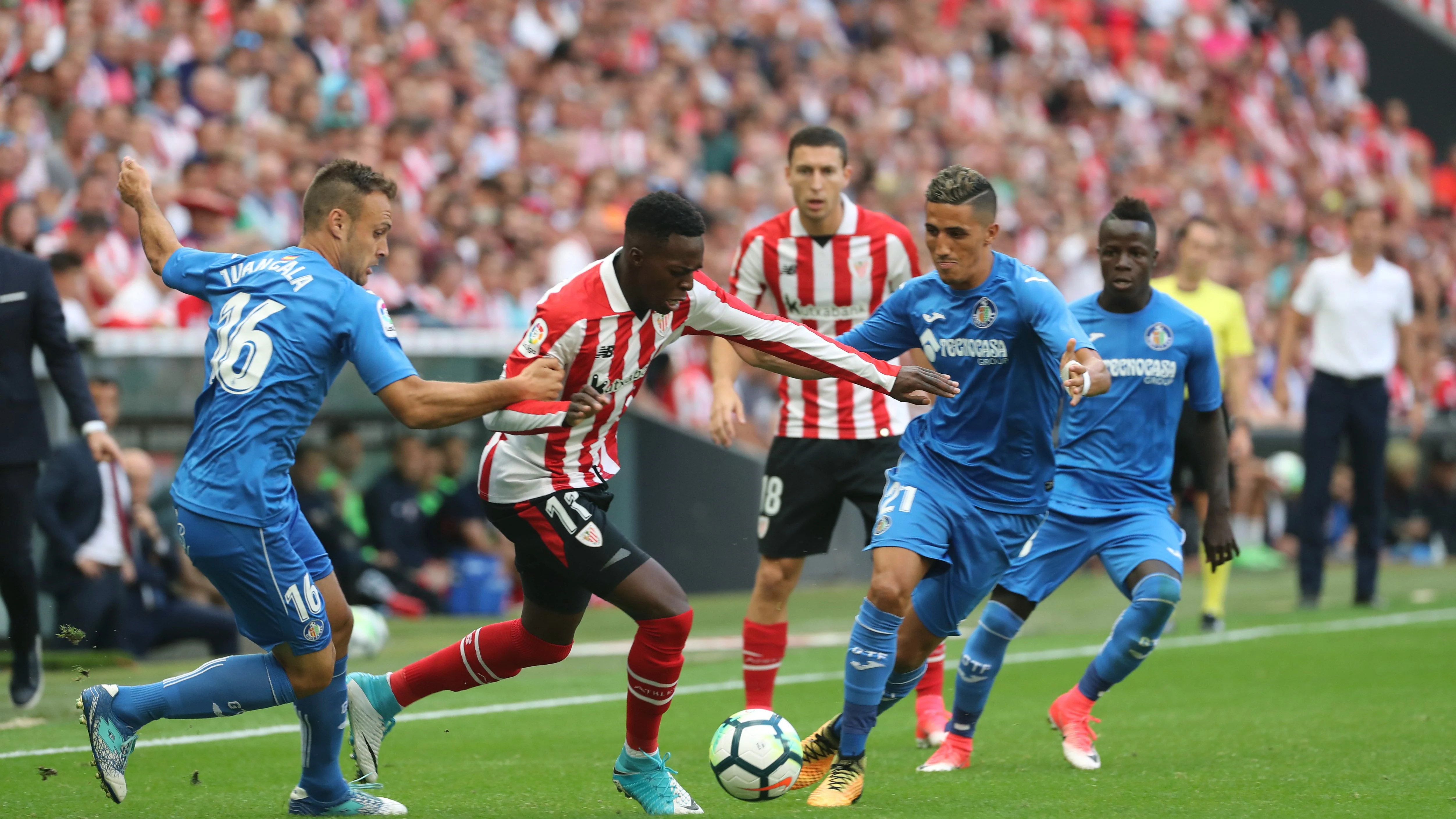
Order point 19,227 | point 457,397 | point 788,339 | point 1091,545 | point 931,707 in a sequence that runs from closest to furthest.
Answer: point 457,397 < point 788,339 < point 1091,545 < point 931,707 < point 19,227

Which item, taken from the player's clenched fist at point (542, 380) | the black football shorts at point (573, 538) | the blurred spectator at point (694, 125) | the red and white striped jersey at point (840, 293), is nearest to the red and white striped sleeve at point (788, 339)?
the black football shorts at point (573, 538)

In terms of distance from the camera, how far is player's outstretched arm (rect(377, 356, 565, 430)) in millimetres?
4871

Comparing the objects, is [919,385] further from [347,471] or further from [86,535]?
[347,471]

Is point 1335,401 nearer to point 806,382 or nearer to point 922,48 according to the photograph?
point 806,382

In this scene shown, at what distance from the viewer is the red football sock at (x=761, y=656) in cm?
729

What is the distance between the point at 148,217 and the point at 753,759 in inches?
105

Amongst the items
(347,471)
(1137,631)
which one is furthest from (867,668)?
(347,471)

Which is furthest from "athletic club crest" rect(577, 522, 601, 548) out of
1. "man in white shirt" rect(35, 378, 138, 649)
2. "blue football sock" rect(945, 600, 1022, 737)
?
"man in white shirt" rect(35, 378, 138, 649)

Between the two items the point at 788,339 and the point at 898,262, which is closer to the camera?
the point at 788,339

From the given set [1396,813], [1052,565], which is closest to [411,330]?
[1052,565]

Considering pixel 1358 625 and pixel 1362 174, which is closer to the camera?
pixel 1358 625

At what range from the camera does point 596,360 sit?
5.46 meters

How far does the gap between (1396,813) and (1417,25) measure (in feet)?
93.5

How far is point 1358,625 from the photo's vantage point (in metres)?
11.5
